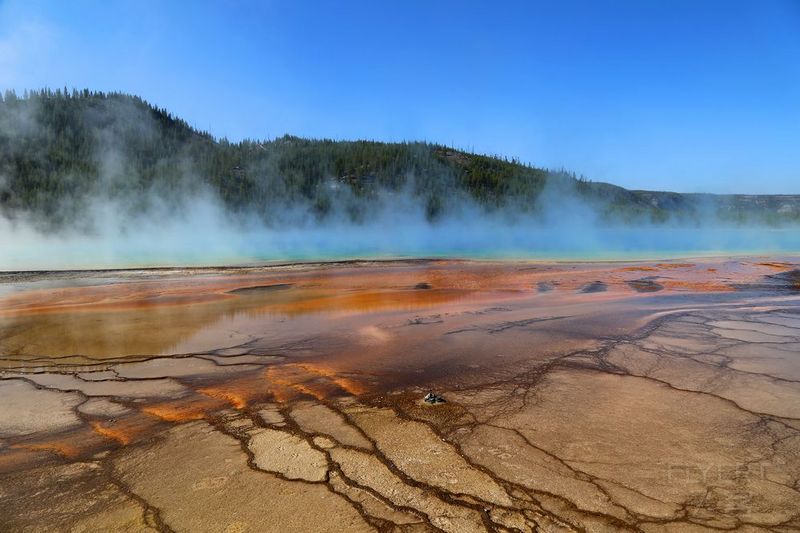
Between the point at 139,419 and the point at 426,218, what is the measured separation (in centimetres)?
6276

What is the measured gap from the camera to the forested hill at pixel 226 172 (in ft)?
176

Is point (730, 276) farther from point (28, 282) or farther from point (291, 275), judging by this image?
point (28, 282)

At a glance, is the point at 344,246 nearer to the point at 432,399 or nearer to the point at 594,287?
the point at 594,287

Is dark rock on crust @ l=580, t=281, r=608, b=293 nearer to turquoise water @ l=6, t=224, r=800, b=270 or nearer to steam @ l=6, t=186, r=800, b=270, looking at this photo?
turquoise water @ l=6, t=224, r=800, b=270

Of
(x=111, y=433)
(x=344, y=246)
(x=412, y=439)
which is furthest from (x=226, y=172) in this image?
(x=412, y=439)

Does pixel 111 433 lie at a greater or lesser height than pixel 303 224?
lesser

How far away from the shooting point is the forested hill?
176 ft

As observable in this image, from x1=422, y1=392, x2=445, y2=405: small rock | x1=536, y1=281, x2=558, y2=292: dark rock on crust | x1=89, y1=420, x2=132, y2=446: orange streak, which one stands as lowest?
x1=89, y1=420, x2=132, y2=446: orange streak


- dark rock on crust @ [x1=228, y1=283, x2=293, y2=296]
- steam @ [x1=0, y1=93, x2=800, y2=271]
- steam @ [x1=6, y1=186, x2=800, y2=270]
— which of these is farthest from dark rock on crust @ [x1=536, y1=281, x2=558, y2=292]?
steam @ [x1=0, y1=93, x2=800, y2=271]

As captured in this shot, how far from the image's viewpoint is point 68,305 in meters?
A: 10.4

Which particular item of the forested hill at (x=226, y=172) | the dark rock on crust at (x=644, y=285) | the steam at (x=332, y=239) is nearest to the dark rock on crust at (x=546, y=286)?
the dark rock on crust at (x=644, y=285)

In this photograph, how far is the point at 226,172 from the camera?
66812mm

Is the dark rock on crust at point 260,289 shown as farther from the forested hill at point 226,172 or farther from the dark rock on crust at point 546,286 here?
the forested hill at point 226,172

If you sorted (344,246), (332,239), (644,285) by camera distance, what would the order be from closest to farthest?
1. (644,285)
2. (344,246)
3. (332,239)
